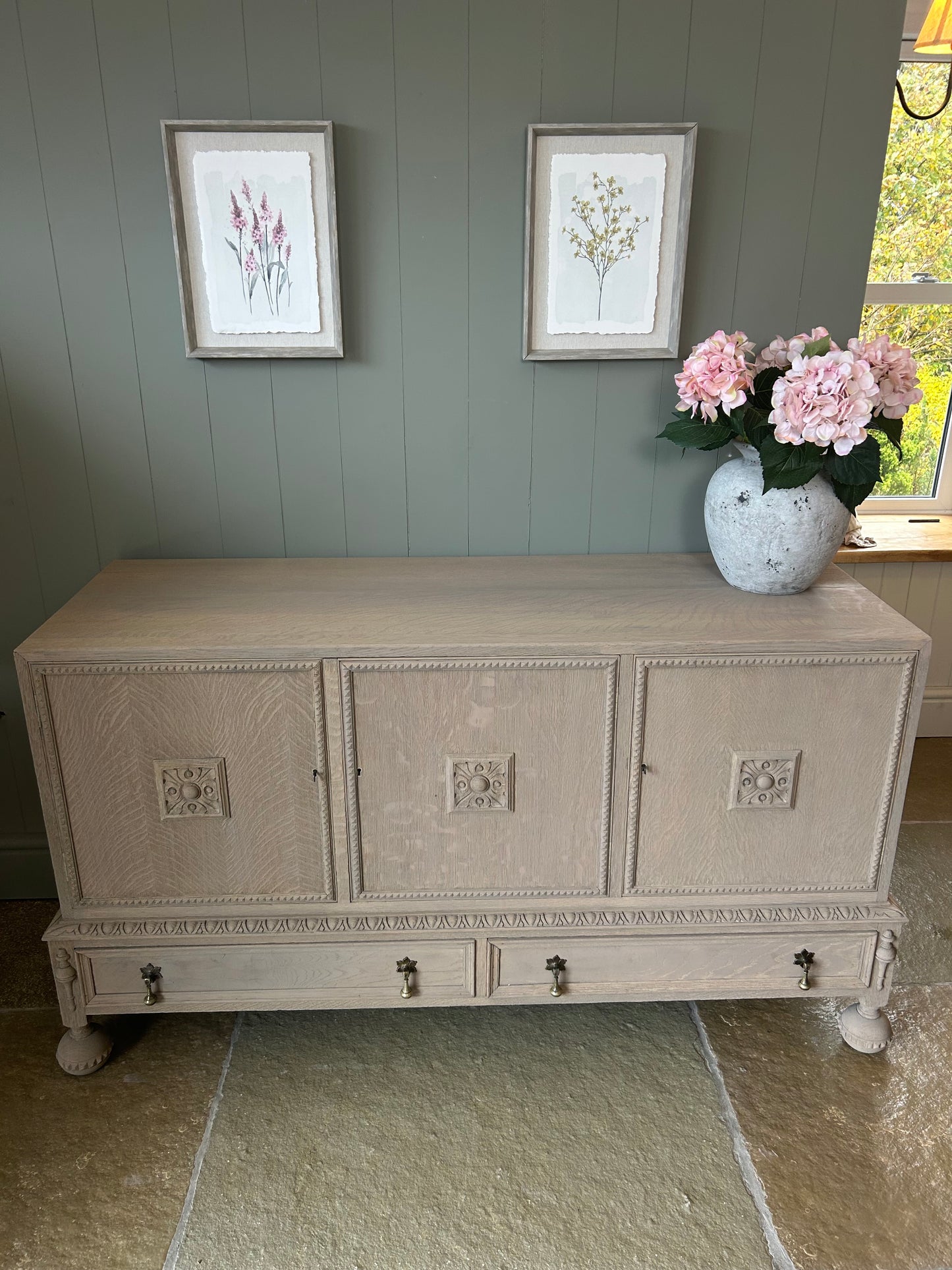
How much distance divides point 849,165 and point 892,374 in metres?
0.53

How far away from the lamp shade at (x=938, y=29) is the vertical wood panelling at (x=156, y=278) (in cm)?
161

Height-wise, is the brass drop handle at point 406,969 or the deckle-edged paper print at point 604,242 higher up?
the deckle-edged paper print at point 604,242

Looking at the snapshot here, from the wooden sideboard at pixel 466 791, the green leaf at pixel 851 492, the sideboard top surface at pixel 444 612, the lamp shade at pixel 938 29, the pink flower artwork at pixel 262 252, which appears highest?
the lamp shade at pixel 938 29

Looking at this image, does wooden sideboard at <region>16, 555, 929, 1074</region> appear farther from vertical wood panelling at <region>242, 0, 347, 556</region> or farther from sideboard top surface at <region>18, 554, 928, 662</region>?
vertical wood panelling at <region>242, 0, 347, 556</region>

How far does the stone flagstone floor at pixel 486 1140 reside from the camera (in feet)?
5.05

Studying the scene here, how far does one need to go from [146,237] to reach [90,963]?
1.46 meters

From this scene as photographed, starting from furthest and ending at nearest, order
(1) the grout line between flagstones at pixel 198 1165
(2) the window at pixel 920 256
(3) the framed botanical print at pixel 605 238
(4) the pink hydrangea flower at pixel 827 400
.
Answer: (2) the window at pixel 920 256 < (3) the framed botanical print at pixel 605 238 < (4) the pink hydrangea flower at pixel 827 400 < (1) the grout line between flagstones at pixel 198 1165

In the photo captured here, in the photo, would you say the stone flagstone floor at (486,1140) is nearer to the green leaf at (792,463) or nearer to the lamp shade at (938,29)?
the green leaf at (792,463)

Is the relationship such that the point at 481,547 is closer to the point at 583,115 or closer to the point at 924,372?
the point at 583,115

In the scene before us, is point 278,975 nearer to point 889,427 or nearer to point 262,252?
point 262,252

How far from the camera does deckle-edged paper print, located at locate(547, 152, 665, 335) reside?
6.04 ft

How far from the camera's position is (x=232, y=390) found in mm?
1984

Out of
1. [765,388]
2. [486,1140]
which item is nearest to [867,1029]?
[486,1140]

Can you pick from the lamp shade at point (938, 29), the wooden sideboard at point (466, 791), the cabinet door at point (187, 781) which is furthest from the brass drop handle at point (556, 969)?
the lamp shade at point (938, 29)
